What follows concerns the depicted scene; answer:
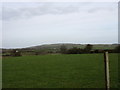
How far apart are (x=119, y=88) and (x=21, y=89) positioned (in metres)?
4.84

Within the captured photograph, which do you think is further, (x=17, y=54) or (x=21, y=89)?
(x=17, y=54)

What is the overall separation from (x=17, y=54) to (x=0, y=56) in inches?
822

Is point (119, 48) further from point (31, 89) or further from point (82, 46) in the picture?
point (31, 89)

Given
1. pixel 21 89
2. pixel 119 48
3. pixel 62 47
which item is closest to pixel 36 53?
pixel 62 47

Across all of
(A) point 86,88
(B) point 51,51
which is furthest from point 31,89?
(B) point 51,51

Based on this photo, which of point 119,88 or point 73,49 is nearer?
point 119,88

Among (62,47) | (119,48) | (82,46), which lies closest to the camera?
(119,48)

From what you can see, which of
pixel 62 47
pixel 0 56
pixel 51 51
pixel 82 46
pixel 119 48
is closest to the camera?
pixel 119 48

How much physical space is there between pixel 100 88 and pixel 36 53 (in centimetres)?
6461

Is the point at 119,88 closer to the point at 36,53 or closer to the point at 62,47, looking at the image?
the point at 62,47

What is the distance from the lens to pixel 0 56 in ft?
172

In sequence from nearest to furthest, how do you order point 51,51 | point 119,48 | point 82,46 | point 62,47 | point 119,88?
point 119,88 < point 119,48 < point 82,46 < point 62,47 < point 51,51

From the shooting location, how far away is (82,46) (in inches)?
2451

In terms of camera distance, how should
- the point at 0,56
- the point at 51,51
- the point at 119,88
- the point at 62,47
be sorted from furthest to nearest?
the point at 51,51
the point at 62,47
the point at 0,56
the point at 119,88
